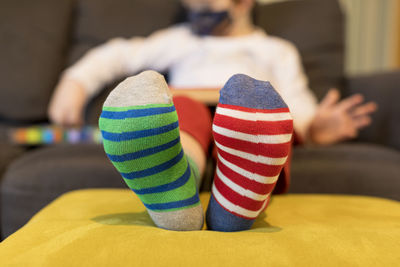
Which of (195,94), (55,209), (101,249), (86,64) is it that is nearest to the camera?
(101,249)

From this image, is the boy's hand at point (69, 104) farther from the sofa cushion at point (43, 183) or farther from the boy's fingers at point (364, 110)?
the boy's fingers at point (364, 110)

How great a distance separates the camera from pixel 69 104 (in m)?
1.02

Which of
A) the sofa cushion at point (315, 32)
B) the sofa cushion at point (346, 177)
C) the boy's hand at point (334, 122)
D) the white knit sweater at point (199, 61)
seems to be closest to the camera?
the sofa cushion at point (346, 177)

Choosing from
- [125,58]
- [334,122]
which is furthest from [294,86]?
[125,58]

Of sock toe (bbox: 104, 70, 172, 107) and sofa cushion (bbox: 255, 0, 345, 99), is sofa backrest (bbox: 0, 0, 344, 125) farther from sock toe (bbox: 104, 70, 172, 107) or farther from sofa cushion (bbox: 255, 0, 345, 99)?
sock toe (bbox: 104, 70, 172, 107)

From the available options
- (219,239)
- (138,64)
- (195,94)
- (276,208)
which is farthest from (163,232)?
(138,64)

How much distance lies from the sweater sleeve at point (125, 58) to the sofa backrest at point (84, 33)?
0.29 feet

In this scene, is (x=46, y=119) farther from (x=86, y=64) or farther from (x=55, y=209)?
(x=55, y=209)

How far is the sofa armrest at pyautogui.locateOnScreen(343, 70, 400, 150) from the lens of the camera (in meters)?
1.03

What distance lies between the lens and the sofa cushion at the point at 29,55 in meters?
1.13

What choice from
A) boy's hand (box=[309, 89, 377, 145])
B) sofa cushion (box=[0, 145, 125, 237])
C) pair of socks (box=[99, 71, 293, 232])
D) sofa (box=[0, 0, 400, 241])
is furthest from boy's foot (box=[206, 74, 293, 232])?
boy's hand (box=[309, 89, 377, 145])

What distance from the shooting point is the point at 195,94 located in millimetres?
780

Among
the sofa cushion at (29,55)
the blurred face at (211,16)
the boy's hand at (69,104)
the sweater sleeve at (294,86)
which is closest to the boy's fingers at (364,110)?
the sweater sleeve at (294,86)

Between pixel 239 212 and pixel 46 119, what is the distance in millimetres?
958
